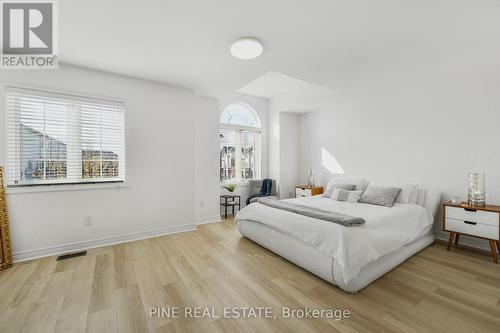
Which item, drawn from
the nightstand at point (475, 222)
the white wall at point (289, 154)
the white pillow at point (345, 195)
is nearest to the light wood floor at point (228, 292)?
the nightstand at point (475, 222)

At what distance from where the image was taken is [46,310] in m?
1.80

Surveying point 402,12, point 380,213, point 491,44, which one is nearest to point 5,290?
point 380,213

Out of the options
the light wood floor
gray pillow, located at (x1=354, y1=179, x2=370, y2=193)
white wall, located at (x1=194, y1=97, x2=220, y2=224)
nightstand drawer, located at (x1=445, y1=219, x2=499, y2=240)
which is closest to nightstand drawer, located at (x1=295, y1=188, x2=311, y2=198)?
gray pillow, located at (x1=354, y1=179, x2=370, y2=193)

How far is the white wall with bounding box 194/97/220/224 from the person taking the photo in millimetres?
4293

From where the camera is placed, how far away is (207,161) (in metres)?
4.39

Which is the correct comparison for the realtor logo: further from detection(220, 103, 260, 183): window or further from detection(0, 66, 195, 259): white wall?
detection(220, 103, 260, 183): window

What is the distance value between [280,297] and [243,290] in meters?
0.36

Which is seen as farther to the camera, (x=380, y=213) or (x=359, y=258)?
(x=380, y=213)

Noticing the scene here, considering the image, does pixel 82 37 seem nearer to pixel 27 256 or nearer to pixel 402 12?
pixel 27 256

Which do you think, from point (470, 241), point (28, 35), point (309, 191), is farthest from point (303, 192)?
point (28, 35)

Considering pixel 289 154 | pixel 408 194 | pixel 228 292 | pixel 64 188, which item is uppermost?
pixel 289 154

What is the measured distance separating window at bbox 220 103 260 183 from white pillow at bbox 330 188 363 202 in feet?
7.48

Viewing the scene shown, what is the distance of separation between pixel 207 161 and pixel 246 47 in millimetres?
2533

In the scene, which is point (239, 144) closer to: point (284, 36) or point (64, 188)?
point (284, 36)
